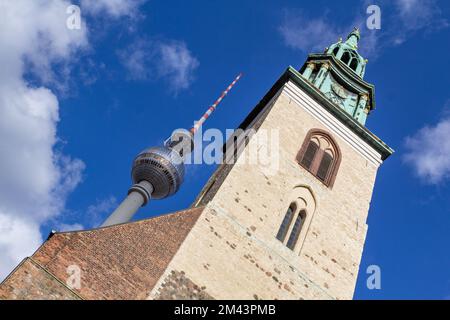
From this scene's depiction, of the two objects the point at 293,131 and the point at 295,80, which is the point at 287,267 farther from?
the point at 295,80

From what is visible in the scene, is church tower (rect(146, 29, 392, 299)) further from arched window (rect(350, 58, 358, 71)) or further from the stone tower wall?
arched window (rect(350, 58, 358, 71))

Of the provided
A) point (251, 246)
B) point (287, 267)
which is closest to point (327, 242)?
point (287, 267)

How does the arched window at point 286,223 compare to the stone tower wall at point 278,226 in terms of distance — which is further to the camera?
the arched window at point 286,223

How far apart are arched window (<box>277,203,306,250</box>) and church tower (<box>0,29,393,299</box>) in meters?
0.04

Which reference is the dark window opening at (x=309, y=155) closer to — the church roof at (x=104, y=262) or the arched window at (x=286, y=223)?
the arched window at (x=286, y=223)

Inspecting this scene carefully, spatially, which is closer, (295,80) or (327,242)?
(327,242)

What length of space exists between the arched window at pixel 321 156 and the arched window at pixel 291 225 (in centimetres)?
212

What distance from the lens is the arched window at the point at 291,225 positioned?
16547 mm

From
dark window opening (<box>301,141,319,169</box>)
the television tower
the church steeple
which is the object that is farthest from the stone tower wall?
the television tower

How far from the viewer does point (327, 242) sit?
55.9 feet

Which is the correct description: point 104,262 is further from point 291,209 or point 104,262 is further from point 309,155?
point 309,155

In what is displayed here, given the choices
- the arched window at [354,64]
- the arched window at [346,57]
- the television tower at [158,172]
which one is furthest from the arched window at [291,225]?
the arched window at [346,57]

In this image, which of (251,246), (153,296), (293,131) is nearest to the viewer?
(153,296)
